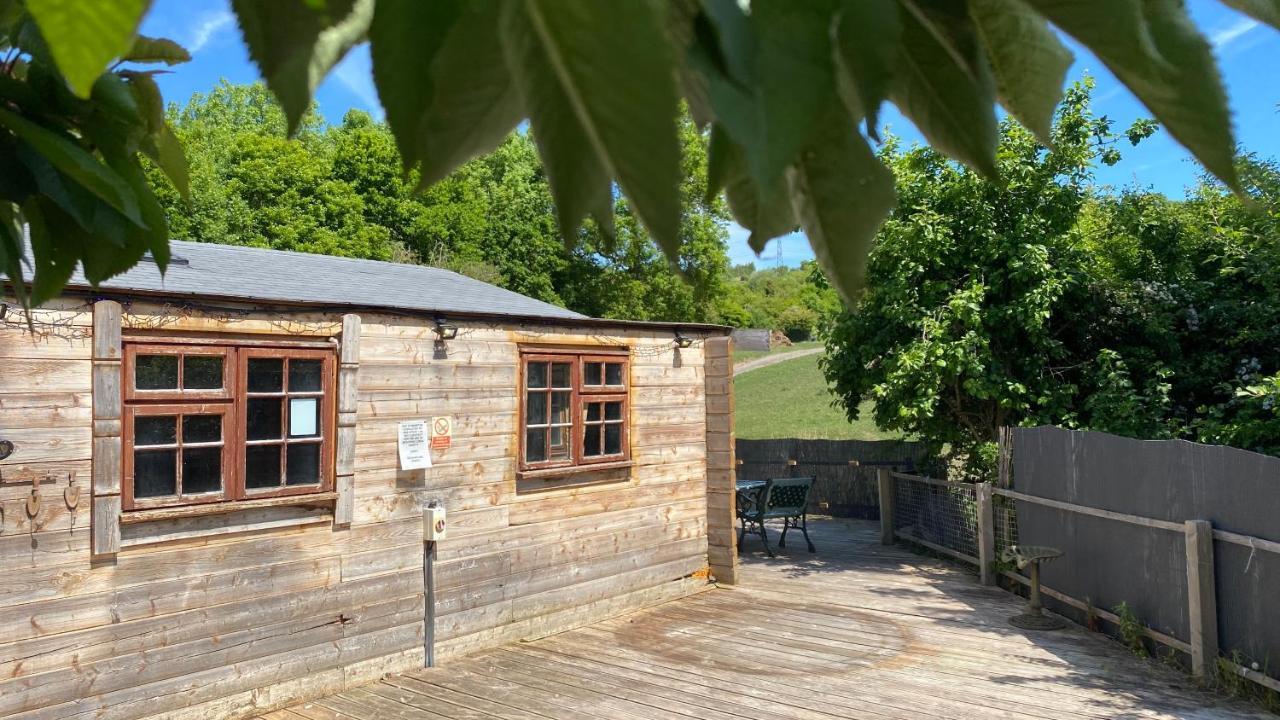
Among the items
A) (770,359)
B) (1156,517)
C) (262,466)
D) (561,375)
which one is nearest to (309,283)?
(262,466)

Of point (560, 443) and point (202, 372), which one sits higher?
point (202, 372)

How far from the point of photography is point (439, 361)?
7.46 meters

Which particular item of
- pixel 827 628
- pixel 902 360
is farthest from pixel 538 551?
pixel 902 360

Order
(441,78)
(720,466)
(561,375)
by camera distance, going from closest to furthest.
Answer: (441,78) → (561,375) → (720,466)

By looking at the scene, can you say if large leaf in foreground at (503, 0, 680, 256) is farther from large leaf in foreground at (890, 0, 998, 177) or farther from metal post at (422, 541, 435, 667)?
metal post at (422, 541, 435, 667)

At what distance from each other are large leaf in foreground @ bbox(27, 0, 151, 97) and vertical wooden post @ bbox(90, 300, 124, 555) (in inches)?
237

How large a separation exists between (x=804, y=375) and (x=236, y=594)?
27.2 m

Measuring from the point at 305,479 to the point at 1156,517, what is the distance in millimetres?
6125

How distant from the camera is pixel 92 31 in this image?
259 millimetres

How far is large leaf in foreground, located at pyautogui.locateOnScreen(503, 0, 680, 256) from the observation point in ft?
0.90

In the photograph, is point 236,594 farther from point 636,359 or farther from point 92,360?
point 636,359

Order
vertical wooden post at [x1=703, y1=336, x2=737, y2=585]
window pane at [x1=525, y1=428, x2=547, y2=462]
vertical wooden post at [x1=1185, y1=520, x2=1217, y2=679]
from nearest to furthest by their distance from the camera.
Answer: vertical wooden post at [x1=1185, y1=520, x2=1217, y2=679] → window pane at [x1=525, y1=428, x2=547, y2=462] → vertical wooden post at [x1=703, y1=336, x2=737, y2=585]

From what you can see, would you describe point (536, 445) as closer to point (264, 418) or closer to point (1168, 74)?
point (264, 418)

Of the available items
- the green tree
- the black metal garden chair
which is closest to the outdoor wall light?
the green tree
